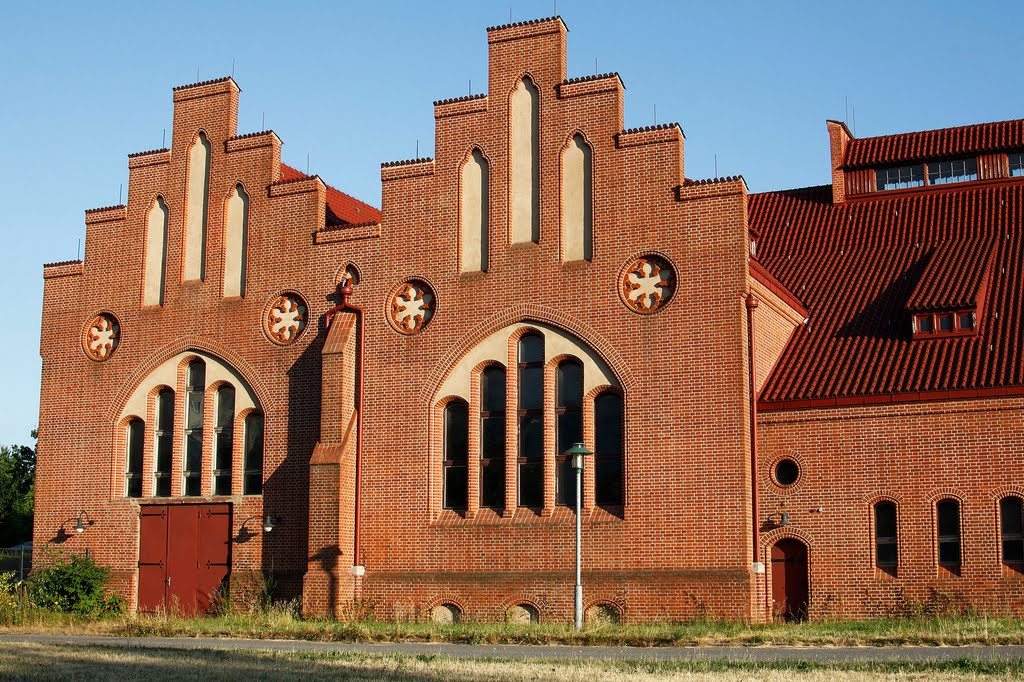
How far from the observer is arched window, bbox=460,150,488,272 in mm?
30172

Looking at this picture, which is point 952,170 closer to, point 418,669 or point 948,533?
point 948,533

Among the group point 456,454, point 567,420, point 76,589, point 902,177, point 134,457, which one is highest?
point 902,177

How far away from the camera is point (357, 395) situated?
30234 mm

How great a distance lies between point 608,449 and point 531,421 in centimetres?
190

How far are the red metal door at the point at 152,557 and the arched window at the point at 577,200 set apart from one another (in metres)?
11.8

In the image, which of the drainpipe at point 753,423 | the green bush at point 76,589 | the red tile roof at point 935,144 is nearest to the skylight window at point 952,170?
the red tile roof at point 935,144

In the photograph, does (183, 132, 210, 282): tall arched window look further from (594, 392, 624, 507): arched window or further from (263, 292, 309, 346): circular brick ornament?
(594, 392, 624, 507): arched window

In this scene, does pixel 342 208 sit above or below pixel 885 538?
above

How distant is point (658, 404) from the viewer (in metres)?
27.5

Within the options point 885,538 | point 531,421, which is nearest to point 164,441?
point 531,421

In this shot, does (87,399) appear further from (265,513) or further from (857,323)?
(857,323)

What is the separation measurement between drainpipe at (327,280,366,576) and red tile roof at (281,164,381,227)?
2793 mm

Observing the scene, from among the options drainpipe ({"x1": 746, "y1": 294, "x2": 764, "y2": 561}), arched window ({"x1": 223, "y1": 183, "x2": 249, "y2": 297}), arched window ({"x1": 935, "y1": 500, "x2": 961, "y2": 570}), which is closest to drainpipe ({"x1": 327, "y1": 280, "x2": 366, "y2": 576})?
arched window ({"x1": 223, "y1": 183, "x2": 249, "y2": 297})

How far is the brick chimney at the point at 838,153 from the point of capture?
3781 cm
